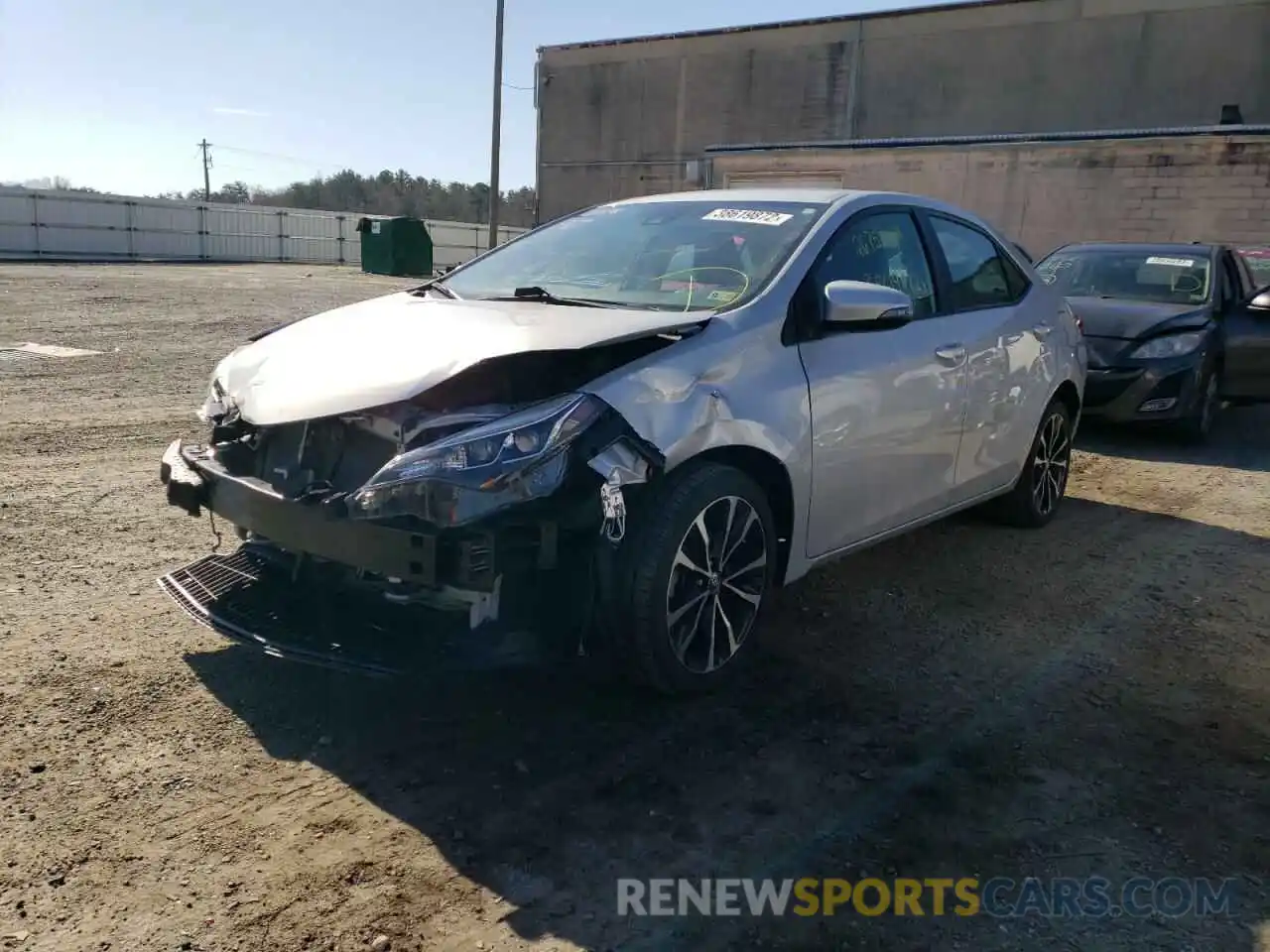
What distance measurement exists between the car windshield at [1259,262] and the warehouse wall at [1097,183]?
701 cm

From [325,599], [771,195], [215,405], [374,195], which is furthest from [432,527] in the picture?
[374,195]

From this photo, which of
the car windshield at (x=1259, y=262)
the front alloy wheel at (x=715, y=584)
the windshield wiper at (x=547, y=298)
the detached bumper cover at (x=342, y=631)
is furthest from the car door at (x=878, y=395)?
the car windshield at (x=1259, y=262)

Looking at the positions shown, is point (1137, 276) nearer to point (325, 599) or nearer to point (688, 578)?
point (688, 578)

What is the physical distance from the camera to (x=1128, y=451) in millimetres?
8281

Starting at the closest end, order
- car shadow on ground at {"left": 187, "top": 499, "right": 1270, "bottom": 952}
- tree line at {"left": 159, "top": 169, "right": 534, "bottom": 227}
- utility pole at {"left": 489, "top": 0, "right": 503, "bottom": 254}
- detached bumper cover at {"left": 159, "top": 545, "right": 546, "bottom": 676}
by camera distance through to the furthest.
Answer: car shadow on ground at {"left": 187, "top": 499, "right": 1270, "bottom": 952} < detached bumper cover at {"left": 159, "top": 545, "right": 546, "bottom": 676} < utility pole at {"left": 489, "top": 0, "right": 503, "bottom": 254} < tree line at {"left": 159, "top": 169, "right": 534, "bottom": 227}

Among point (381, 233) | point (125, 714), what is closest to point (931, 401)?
point (125, 714)

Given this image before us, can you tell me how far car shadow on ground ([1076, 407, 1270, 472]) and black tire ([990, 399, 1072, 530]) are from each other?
2.49 metres

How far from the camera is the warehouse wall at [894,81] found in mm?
26891

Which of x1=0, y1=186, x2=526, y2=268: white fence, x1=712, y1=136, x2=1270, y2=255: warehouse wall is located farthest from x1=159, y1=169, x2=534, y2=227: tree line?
x1=712, y1=136, x2=1270, y2=255: warehouse wall

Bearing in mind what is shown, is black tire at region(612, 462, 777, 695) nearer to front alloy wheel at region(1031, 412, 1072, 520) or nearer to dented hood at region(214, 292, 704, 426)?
dented hood at region(214, 292, 704, 426)

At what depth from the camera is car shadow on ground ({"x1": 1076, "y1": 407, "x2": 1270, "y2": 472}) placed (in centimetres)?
798

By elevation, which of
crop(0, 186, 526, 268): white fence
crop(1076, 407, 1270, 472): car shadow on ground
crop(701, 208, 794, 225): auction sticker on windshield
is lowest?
crop(1076, 407, 1270, 472): car shadow on ground

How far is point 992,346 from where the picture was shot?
4.87 meters

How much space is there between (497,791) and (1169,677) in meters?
2.59
